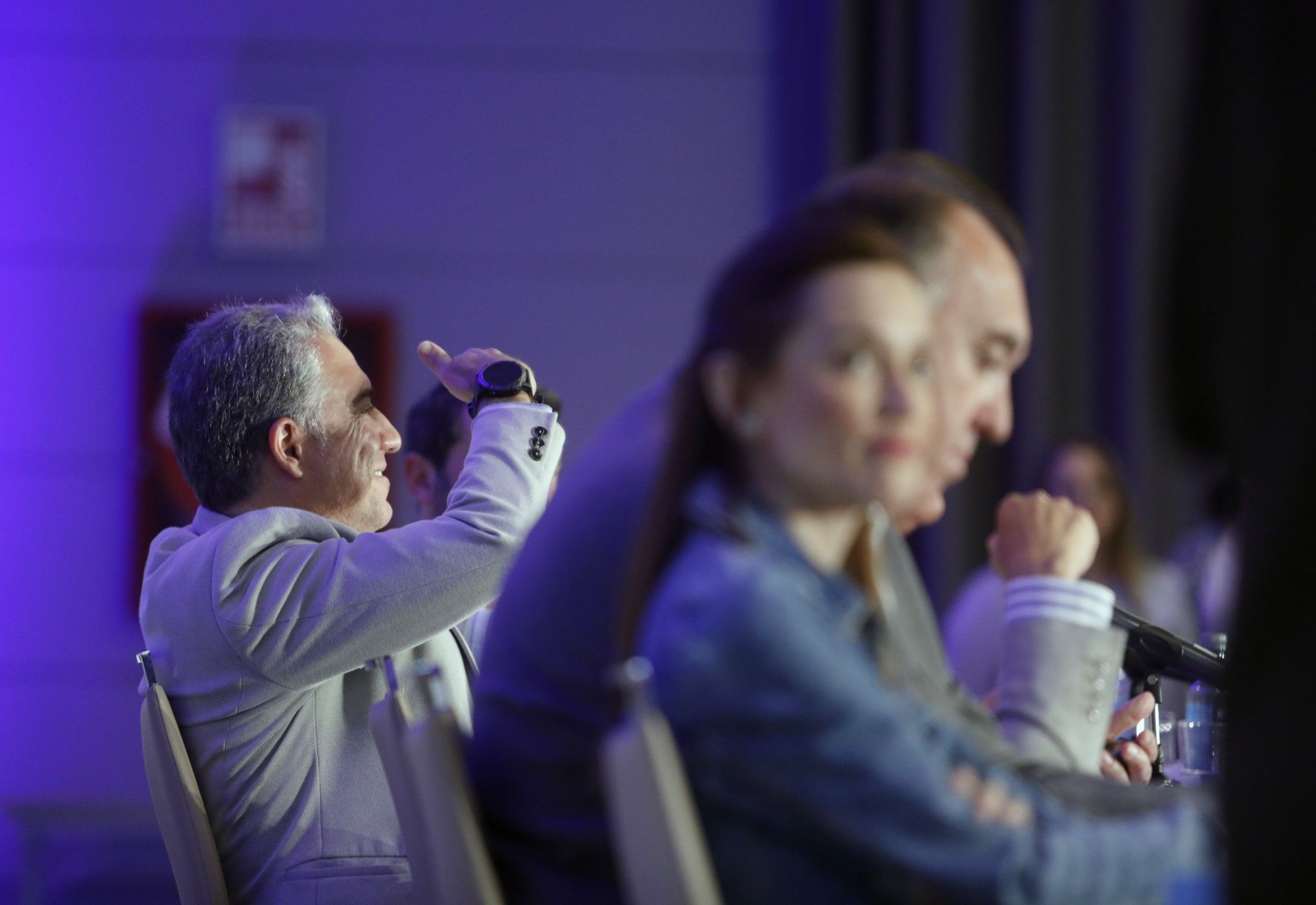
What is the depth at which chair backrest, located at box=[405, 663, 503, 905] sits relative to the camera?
1113 mm

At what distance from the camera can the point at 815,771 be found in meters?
0.90

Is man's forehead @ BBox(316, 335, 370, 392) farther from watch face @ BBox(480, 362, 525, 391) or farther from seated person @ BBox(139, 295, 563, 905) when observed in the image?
A: watch face @ BBox(480, 362, 525, 391)

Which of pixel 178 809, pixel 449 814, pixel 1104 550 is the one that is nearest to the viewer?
pixel 449 814

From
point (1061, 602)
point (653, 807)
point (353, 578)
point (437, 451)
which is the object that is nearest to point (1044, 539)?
point (1061, 602)

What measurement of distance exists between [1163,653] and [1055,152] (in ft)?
10.6

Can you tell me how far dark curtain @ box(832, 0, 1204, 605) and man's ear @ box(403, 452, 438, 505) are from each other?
2247 millimetres

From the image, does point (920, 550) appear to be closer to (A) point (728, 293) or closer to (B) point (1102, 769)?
(B) point (1102, 769)

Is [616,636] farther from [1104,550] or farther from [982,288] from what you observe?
[1104,550]

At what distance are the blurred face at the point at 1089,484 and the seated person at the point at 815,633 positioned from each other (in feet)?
8.90

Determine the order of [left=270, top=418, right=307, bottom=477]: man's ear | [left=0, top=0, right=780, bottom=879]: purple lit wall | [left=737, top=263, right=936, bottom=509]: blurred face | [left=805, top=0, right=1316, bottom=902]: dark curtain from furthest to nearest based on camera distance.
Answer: [left=805, top=0, right=1316, bottom=902]: dark curtain < [left=0, top=0, right=780, bottom=879]: purple lit wall < [left=270, top=418, right=307, bottom=477]: man's ear < [left=737, top=263, right=936, bottom=509]: blurred face

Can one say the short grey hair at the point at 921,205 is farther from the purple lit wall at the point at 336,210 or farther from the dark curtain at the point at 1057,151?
the purple lit wall at the point at 336,210

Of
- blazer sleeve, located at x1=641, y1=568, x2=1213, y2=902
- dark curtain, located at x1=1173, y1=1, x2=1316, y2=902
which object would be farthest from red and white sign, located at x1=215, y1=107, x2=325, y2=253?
dark curtain, located at x1=1173, y1=1, x2=1316, y2=902

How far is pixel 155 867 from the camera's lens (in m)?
4.05

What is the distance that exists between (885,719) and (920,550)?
3.64 m
